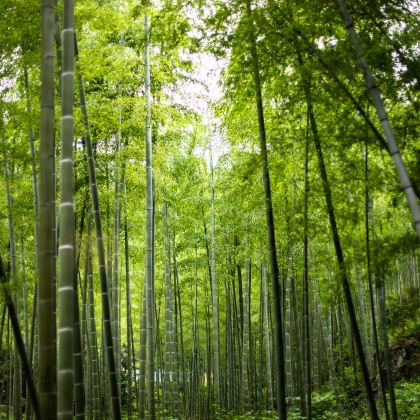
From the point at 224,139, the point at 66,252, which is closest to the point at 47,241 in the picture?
the point at 66,252

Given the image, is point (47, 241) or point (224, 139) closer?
point (47, 241)

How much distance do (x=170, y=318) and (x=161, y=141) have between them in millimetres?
3430

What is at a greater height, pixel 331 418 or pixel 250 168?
pixel 250 168

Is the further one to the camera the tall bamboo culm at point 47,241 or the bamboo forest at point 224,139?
the bamboo forest at point 224,139

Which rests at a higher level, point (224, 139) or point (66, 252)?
point (224, 139)

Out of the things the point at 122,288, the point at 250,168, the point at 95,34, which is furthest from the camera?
the point at 122,288

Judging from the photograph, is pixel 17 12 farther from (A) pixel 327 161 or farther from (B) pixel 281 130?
(A) pixel 327 161

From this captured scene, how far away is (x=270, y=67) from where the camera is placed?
4.09 meters

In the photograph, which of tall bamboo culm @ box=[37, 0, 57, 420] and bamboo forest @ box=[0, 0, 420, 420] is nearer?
tall bamboo culm @ box=[37, 0, 57, 420]

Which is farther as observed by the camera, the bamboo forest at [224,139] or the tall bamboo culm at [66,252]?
the bamboo forest at [224,139]

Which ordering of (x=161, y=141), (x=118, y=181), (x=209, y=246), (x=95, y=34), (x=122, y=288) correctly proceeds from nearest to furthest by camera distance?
(x=95, y=34) → (x=118, y=181) → (x=161, y=141) → (x=209, y=246) → (x=122, y=288)

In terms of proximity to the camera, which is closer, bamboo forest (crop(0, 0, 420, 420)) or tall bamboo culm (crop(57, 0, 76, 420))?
tall bamboo culm (crop(57, 0, 76, 420))

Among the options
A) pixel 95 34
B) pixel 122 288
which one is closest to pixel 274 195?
pixel 95 34

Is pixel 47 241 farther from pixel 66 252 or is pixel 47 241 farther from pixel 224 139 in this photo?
pixel 224 139
